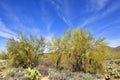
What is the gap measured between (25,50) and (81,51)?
24.6 feet

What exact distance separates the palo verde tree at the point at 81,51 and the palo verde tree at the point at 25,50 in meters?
3.34

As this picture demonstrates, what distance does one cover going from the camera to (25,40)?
74.6 feet

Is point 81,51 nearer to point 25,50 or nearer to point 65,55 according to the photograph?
point 65,55

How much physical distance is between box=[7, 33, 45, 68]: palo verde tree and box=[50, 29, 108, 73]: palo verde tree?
334 centimetres

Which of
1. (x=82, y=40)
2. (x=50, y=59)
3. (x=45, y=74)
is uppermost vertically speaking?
Result: (x=82, y=40)

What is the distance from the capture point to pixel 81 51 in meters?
19.6

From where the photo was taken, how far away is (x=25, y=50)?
22594 millimetres

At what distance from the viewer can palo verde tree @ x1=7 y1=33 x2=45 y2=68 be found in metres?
22.3

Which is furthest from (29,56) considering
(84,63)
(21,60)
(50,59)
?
(84,63)

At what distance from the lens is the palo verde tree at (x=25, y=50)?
22312 mm

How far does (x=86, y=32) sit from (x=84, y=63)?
3525 millimetres

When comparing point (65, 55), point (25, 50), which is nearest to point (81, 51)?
point (65, 55)

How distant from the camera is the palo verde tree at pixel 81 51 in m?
19.3

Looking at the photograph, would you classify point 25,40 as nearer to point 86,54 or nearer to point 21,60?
point 21,60
